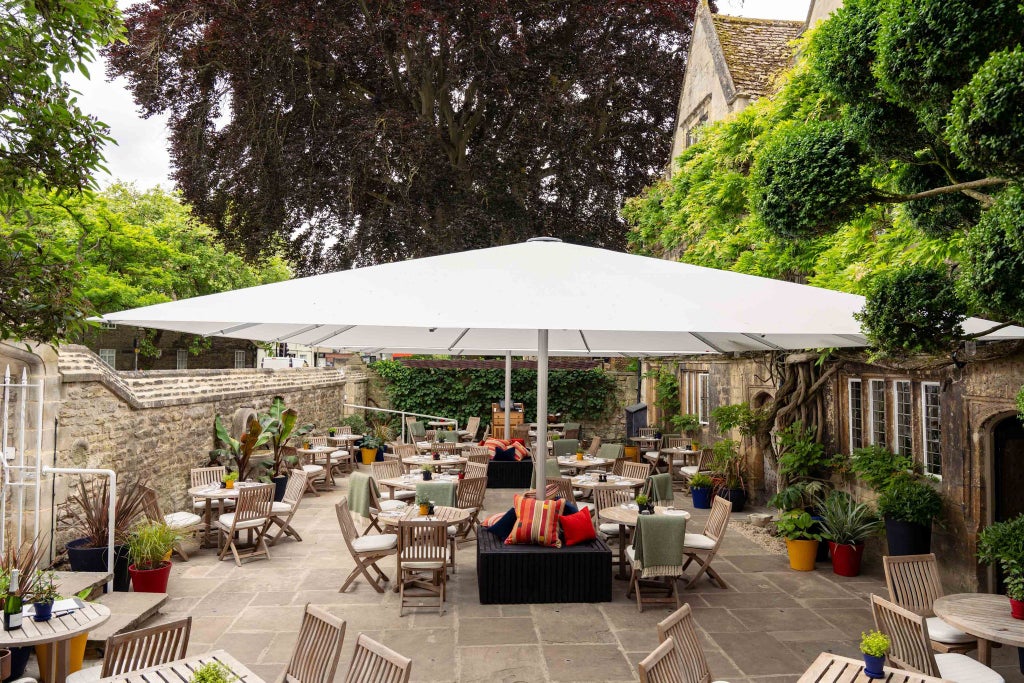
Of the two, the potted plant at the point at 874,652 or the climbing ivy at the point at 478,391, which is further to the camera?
the climbing ivy at the point at 478,391

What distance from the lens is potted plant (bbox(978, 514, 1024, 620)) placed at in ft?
16.1

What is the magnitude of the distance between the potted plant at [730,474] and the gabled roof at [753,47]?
267 inches

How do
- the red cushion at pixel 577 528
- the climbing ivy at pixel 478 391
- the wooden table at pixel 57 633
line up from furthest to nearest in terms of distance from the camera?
the climbing ivy at pixel 478 391, the red cushion at pixel 577 528, the wooden table at pixel 57 633

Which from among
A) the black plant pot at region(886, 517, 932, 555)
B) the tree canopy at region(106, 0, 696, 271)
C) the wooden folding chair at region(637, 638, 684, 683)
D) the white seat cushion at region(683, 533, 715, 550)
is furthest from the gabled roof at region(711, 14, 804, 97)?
the wooden folding chair at region(637, 638, 684, 683)

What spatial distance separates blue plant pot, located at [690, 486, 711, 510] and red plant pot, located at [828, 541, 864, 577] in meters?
4.29

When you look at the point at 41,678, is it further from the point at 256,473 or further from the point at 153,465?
the point at 256,473

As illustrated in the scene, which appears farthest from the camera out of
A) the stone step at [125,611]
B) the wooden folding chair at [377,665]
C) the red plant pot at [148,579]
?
the red plant pot at [148,579]

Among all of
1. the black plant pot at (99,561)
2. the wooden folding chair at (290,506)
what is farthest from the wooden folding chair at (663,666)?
the wooden folding chair at (290,506)

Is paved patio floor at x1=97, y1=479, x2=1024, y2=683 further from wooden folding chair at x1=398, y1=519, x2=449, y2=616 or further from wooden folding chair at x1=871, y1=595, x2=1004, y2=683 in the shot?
wooden folding chair at x1=871, y1=595, x2=1004, y2=683

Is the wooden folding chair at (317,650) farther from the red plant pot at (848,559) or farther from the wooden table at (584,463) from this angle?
the wooden table at (584,463)

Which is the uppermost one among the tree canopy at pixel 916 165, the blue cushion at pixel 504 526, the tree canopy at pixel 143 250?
the tree canopy at pixel 143 250

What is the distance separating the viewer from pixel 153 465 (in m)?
10.3

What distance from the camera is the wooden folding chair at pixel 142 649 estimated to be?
386 cm

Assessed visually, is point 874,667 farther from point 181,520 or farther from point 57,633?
point 181,520
